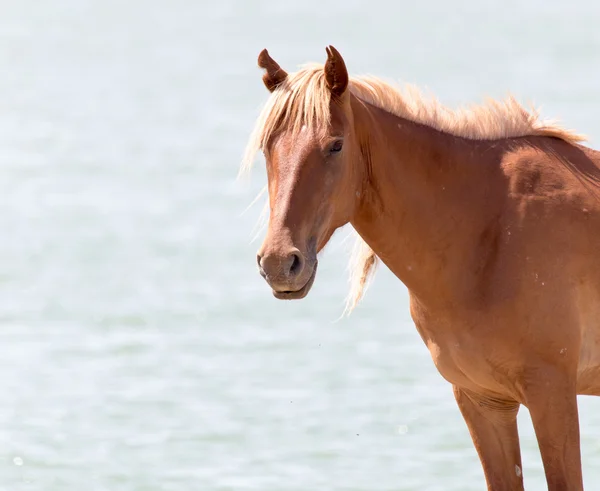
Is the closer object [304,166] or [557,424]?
[304,166]

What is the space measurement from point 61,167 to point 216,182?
9.76 feet

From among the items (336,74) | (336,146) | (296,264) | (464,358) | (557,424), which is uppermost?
(336,74)

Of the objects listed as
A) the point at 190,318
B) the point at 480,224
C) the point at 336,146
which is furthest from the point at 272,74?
the point at 190,318

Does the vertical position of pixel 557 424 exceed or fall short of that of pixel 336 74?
it falls short

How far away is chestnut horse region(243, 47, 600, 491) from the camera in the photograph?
4621 millimetres

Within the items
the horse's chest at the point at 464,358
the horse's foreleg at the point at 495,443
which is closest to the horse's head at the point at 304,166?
the horse's chest at the point at 464,358

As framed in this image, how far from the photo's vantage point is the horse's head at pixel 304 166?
4.25m

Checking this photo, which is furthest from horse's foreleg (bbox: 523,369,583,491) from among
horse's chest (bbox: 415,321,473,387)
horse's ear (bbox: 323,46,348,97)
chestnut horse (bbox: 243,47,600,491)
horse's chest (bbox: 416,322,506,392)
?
horse's ear (bbox: 323,46,348,97)

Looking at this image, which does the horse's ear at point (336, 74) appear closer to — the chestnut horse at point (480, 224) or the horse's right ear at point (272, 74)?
the chestnut horse at point (480, 224)

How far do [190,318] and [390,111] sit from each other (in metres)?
7.59

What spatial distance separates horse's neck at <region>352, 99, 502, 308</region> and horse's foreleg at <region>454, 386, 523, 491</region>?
66 cm

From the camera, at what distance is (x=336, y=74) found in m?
4.45

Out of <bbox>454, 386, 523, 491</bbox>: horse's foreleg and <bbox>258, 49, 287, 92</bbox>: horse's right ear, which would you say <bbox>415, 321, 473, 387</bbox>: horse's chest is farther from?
<bbox>258, 49, 287, 92</bbox>: horse's right ear

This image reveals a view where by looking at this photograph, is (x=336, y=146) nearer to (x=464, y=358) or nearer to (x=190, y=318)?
(x=464, y=358)
